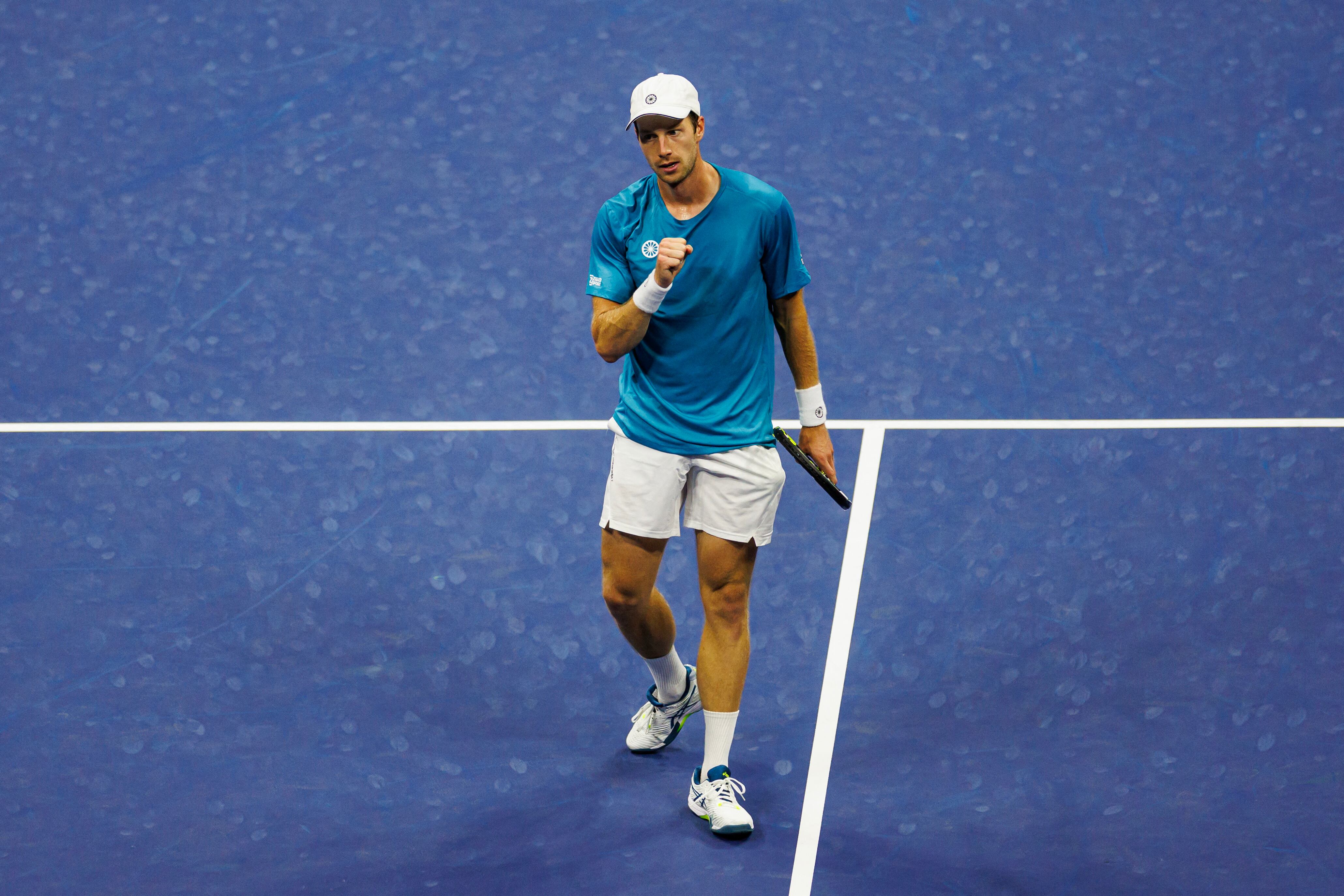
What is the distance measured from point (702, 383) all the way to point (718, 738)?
90 cm

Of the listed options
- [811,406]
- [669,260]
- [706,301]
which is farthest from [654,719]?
[669,260]

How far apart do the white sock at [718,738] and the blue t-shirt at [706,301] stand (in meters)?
0.68

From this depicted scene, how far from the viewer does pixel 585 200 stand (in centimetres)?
534

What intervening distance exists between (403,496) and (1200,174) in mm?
3476

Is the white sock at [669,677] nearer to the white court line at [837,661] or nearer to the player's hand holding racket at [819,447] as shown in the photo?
the white court line at [837,661]

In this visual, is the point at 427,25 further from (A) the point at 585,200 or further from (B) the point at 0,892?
(B) the point at 0,892

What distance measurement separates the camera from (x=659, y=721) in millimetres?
3697

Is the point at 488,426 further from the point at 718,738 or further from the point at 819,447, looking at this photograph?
the point at 718,738

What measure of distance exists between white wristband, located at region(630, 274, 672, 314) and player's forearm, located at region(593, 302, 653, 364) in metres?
0.02

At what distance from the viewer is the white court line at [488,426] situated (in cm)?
479

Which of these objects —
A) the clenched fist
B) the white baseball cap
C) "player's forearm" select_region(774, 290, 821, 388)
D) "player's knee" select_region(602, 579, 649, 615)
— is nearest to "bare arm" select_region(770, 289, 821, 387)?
"player's forearm" select_region(774, 290, 821, 388)

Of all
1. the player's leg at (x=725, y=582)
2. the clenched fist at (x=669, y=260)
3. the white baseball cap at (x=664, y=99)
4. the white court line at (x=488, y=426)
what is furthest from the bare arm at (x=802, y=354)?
the white court line at (x=488, y=426)

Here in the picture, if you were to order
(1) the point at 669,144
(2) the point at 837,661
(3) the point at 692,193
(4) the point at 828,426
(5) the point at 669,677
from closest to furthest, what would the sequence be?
(1) the point at 669,144 → (3) the point at 692,193 → (5) the point at 669,677 → (2) the point at 837,661 → (4) the point at 828,426

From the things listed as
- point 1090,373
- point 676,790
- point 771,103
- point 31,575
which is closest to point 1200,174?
point 1090,373
